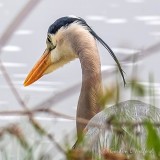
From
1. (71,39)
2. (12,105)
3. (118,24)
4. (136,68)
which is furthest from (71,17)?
(118,24)

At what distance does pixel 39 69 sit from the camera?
4902 mm

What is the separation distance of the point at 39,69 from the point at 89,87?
0.82 m

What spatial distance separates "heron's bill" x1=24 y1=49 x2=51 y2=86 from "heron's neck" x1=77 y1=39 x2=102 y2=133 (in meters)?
0.39

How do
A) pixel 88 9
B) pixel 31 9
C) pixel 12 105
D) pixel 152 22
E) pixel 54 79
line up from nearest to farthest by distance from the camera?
pixel 31 9
pixel 12 105
pixel 54 79
pixel 152 22
pixel 88 9

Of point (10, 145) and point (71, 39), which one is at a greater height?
point (10, 145)

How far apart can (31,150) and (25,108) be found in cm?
24

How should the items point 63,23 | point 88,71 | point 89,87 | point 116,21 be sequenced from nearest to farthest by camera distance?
1. point 89,87
2. point 88,71
3. point 63,23
4. point 116,21

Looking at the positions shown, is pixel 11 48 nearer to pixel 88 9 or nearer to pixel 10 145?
pixel 88 9

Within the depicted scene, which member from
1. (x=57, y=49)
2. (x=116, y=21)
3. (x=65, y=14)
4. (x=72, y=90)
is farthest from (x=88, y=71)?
(x=116, y=21)

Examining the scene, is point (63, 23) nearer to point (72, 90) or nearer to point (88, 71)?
point (88, 71)

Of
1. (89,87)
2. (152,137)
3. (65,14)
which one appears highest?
(152,137)

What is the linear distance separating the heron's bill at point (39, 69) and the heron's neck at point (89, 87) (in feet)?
1.27

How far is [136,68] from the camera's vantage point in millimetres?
1074

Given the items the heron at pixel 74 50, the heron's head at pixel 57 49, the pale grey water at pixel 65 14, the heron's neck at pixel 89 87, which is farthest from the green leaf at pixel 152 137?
the pale grey water at pixel 65 14
